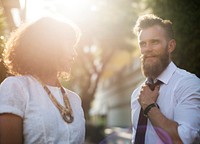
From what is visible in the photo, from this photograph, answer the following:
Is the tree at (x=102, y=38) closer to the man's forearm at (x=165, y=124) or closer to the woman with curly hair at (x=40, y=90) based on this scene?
the man's forearm at (x=165, y=124)

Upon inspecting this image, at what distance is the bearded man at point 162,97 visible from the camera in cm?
337

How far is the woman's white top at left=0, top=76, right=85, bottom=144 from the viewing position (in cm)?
252

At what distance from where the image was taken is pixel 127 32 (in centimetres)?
2575

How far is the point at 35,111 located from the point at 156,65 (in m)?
1.55

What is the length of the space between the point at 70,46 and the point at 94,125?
72.9 ft

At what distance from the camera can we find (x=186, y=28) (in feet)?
21.3

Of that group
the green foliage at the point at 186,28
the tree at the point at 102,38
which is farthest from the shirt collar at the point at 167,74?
the tree at the point at 102,38

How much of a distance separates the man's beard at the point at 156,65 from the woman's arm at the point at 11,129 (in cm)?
163

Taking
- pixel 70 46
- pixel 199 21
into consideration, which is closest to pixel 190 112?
pixel 70 46

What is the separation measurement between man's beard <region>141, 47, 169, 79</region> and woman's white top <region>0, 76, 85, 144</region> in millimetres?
1259

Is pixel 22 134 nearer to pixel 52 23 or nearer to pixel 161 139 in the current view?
pixel 52 23

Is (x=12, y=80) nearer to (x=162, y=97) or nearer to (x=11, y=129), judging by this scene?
(x=11, y=129)

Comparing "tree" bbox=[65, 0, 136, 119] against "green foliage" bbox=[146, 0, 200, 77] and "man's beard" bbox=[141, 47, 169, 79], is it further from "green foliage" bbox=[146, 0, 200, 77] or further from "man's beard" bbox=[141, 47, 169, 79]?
"man's beard" bbox=[141, 47, 169, 79]

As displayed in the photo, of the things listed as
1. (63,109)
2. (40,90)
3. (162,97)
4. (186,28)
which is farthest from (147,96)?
(186,28)
